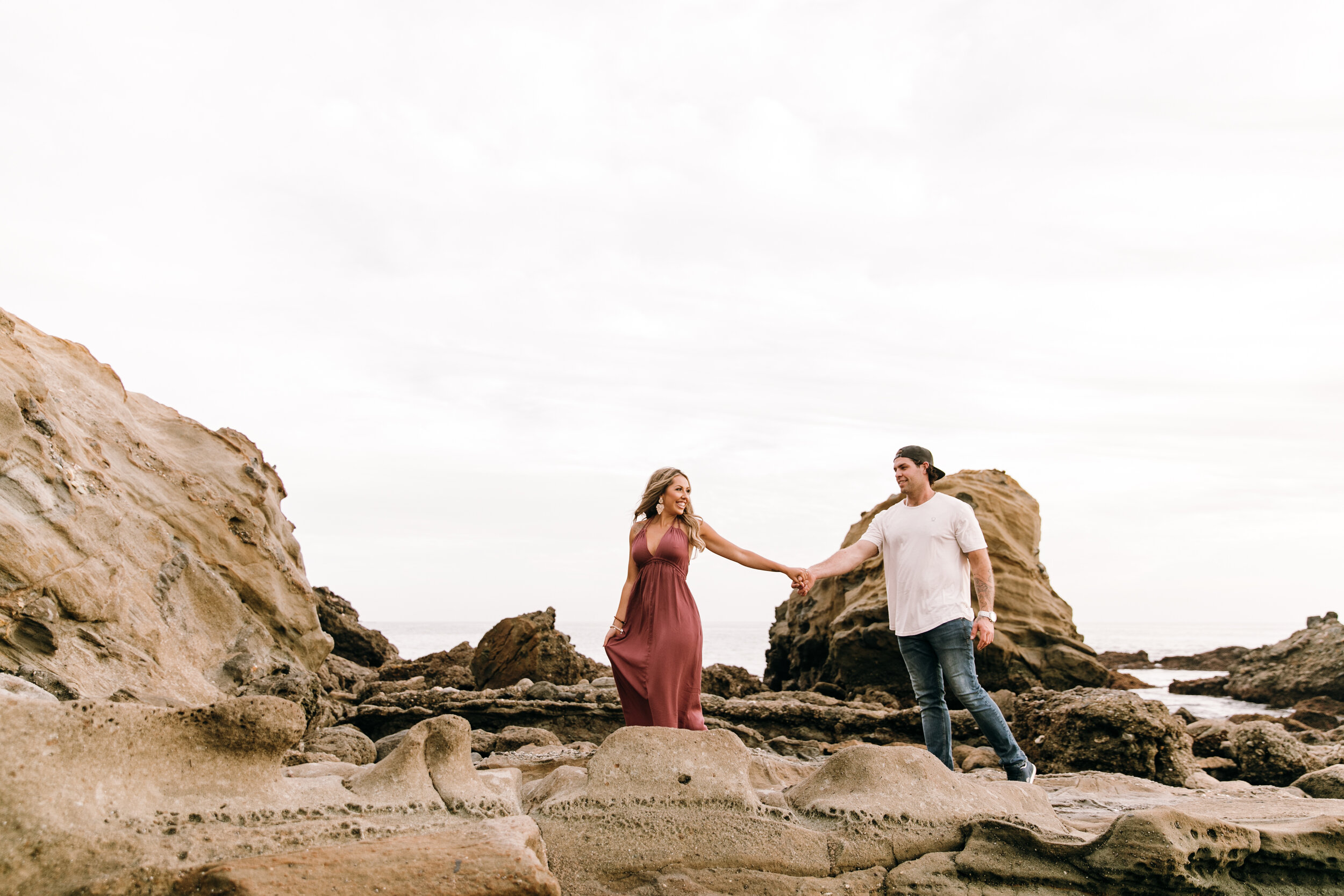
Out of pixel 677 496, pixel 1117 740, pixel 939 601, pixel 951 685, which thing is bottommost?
pixel 1117 740

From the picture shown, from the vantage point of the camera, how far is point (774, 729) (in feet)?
28.6

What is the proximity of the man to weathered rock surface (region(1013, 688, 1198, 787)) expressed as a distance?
4.50 feet

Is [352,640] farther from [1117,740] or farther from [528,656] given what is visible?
[1117,740]

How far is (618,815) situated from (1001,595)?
31.4 ft

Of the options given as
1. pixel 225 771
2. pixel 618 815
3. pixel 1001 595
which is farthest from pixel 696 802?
pixel 1001 595

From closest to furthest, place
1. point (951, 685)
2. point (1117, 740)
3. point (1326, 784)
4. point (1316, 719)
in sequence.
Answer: point (951, 685)
point (1326, 784)
point (1117, 740)
point (1316, 719)

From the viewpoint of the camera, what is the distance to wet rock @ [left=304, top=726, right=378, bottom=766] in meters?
5.88

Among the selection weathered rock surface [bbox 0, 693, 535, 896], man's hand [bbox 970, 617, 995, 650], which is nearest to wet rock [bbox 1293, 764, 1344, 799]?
man's hand [bbox 970, 617, 995, 650]

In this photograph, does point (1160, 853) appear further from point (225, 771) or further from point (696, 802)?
point (225, 771)

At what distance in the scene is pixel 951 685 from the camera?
4.71 m

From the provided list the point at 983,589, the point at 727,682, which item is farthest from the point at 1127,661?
the point at 983,589

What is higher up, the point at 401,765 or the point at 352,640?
the point at 352,640

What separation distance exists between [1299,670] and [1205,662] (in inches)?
762

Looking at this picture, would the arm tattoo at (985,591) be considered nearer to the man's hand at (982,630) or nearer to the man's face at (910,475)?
the man's hand at (982,630)
